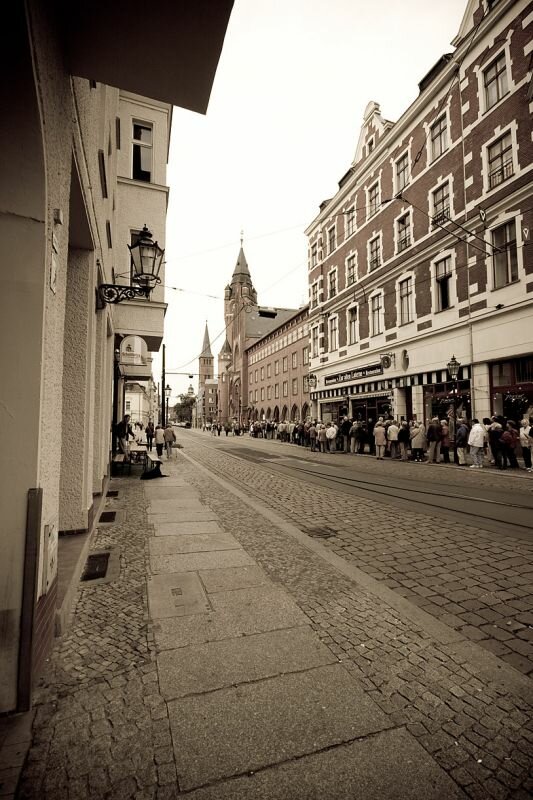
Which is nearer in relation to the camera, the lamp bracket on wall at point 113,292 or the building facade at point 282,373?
the lamp bracket on wall at point 113,292

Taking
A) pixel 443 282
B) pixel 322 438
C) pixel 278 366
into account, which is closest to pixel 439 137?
pixel 443 282

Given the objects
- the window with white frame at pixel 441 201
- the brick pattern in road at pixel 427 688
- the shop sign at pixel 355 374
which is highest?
the window with white frame at pixel 441 201

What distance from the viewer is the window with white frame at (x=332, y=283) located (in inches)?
1184

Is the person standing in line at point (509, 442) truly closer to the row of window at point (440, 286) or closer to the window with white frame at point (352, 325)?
the row of window at point (440, 286)

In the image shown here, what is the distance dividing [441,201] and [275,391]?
122ft

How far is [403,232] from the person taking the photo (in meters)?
22.8

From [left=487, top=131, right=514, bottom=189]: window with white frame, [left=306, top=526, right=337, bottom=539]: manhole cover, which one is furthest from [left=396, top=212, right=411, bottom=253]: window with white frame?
[left=306, top=526, right=337, bottom=539]: manhole cover

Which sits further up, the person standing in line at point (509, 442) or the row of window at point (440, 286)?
the row of window at point (440, 286)

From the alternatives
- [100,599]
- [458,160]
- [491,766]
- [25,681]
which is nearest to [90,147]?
[100,599]

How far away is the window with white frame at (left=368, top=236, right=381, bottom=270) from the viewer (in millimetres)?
24898

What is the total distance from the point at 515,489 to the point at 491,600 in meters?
7.23

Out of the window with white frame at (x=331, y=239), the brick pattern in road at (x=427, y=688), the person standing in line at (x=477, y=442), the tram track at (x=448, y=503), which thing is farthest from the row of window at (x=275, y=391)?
the brick pattern in road at (x=427, y=688)

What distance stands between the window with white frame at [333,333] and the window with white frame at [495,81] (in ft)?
49.5

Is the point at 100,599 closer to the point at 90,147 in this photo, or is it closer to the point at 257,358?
the point at 90,147
